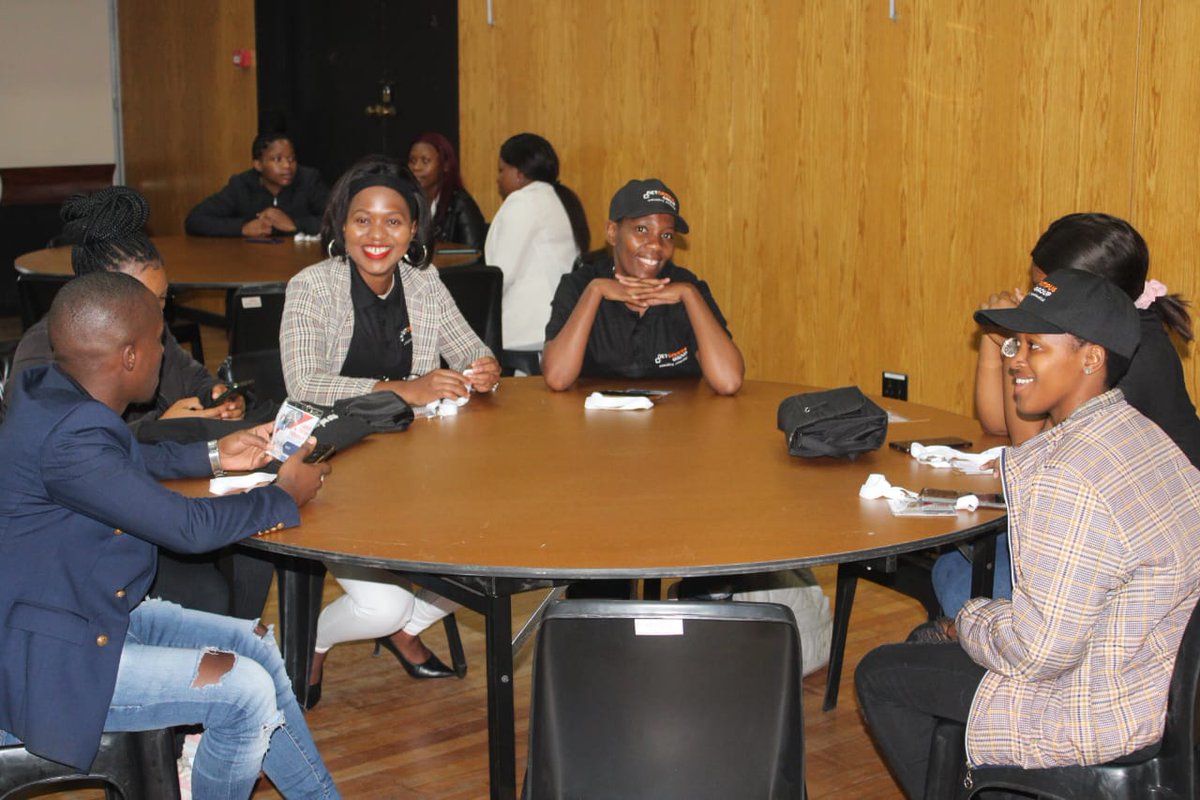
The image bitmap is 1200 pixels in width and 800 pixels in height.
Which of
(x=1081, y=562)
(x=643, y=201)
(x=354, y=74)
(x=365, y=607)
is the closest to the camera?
(x=1081, y=562)

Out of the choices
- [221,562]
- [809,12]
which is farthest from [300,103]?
[221,562]

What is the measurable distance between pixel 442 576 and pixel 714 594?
87cm

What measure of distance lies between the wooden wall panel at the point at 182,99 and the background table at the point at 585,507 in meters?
8.05

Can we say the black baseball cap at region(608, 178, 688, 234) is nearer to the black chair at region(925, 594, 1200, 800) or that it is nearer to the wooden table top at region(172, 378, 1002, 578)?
the wooden table top at region(172, 378, 1002, 578)

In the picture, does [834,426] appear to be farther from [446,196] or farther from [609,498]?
[446,196]

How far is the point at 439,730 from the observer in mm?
3418

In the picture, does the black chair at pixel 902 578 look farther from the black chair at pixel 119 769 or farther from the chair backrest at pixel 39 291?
the chair backrest at pixel 39 291

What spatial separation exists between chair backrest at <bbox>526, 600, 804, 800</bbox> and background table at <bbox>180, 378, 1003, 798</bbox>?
188 millimetres

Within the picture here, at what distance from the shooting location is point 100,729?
2193 mm

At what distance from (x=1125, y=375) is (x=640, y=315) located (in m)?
1.48

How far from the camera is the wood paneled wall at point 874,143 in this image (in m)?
4.43

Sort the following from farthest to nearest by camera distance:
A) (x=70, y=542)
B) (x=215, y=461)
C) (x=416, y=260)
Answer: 1. (x=416, y=260)
2. (x=215, y=461)
3. (x=70, y=542)

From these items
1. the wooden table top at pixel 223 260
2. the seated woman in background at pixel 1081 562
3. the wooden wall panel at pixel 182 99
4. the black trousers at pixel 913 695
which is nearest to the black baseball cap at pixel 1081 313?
the seated woman in background at pixel 1081 562

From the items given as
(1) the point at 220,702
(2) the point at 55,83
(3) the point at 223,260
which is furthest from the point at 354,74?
(1) the point at 220,702
